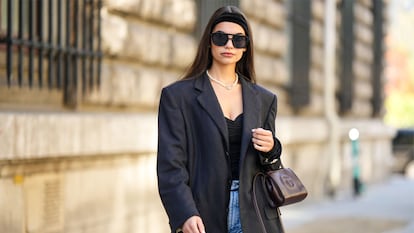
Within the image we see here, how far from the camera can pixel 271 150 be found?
358 centimetres

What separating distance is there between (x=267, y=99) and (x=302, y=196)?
0.43m

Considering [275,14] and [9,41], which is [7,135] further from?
[275,14]

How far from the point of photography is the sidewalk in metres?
9.92

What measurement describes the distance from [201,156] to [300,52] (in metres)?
9.18

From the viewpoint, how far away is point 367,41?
56.5 feet

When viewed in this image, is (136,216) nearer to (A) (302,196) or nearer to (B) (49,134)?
(B) (49,134)

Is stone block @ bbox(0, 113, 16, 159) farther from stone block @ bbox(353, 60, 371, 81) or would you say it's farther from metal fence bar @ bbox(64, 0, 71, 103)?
stone block @ bbox(353, 60, 371, 81)

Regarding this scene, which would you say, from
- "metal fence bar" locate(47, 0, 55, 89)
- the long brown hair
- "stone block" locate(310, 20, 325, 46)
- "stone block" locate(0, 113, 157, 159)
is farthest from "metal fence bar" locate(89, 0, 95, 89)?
"stone block" locate(310, 20, 325, 46)

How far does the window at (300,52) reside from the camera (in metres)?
12.3

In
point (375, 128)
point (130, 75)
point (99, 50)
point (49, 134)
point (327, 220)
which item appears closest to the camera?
point (49, 134)

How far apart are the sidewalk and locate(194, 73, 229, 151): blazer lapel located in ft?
20.1

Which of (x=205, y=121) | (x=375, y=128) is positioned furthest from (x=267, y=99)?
(x=375, y=128)

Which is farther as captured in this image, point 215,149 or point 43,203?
A: point 43,203

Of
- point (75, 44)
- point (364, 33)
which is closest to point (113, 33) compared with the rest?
point (75, 44)
